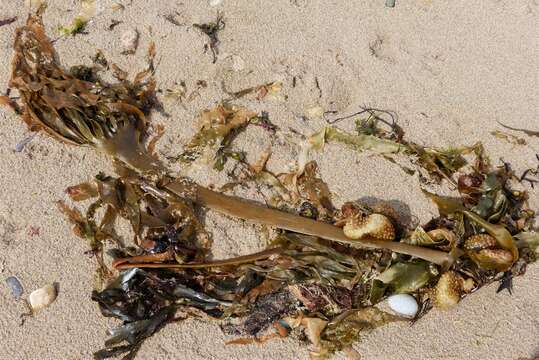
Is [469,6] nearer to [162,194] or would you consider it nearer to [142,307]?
[162,194]

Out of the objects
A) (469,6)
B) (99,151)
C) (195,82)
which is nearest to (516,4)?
(469,6)

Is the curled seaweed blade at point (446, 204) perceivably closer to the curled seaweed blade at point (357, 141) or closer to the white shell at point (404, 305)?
the curled seaweed blade at point (357, 141)

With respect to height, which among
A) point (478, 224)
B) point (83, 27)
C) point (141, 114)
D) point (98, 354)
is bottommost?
point (98, 354)

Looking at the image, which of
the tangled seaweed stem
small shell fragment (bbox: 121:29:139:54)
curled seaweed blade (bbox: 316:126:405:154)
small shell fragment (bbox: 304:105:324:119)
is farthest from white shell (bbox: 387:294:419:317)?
small shell fragment (bbox: 121:29:139:54)

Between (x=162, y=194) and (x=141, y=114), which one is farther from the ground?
(x=141, y=114)

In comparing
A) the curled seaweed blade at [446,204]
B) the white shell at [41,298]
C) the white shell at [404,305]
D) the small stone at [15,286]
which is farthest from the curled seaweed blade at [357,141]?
the small stone at [15,286]

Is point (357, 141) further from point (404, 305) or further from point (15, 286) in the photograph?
point (15, 286)

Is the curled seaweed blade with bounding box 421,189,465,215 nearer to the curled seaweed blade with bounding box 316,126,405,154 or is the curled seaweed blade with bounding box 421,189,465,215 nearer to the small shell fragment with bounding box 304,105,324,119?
the curled seaweed blade with bounding box 316,126,405,154
